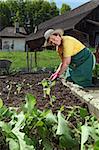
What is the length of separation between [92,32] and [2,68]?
1763 centimetres

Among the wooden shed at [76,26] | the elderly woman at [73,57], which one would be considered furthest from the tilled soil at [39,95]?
the wooden shed at [76,26]

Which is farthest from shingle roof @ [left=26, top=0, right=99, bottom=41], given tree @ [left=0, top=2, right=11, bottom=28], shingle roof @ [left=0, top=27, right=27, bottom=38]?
tree @ [left=0, top=2, right=11, bottom=28]

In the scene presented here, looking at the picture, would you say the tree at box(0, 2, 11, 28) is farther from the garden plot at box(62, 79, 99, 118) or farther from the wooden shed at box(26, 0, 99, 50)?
the garden plot at box(62, 79, 99, 118)

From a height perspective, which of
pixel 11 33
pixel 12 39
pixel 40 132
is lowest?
pixel 12 39

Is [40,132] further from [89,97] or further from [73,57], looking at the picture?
[73,57]

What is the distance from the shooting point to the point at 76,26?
21.4m

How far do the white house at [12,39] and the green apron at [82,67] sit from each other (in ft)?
232

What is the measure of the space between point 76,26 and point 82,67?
1473 centimetres

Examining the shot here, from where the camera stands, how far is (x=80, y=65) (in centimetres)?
684

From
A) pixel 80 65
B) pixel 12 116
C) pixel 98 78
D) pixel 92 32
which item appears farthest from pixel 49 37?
pixel 92 32

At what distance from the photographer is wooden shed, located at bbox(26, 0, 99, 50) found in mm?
18000

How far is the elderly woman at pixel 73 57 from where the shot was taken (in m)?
6.33

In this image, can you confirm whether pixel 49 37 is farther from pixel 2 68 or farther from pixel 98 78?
pixel 2 68

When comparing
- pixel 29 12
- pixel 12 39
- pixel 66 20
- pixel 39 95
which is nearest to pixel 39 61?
pixel 66 20
